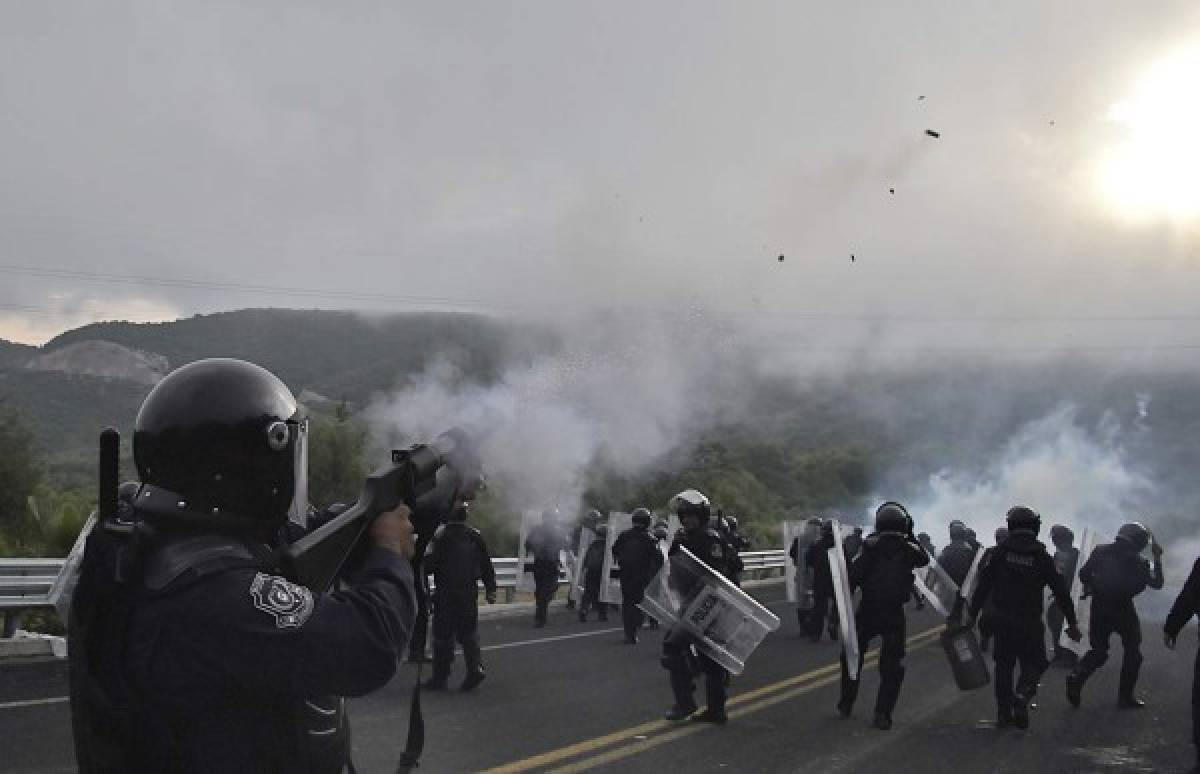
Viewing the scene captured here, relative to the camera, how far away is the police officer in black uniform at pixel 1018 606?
10.8 metres

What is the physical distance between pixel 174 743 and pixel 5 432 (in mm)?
23941

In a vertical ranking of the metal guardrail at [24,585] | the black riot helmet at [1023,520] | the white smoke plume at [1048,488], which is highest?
the black riot helmet at [1023,520]

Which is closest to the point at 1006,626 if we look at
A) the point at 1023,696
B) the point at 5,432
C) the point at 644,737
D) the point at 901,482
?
the point at 1023,696

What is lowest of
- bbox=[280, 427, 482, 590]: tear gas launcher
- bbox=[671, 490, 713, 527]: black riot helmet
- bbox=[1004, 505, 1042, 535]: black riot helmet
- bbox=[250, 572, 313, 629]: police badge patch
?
bbox=[1004, 505, 1042, 535]: black riot helmet

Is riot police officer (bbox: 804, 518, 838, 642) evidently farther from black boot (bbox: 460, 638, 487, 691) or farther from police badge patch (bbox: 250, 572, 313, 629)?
police badge patch (bbox: 250, 572, 313, 629)

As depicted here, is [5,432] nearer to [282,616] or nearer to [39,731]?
[39,731]

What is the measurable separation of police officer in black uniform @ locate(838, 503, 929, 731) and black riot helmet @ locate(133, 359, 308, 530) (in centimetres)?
893

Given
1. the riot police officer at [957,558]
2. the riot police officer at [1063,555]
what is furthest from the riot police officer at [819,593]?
the riot police officer at [1063,555]

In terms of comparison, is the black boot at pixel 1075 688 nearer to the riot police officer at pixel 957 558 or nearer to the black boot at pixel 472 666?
the black boot at pixel 472 666

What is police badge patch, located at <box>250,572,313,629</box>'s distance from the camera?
222 centimetres

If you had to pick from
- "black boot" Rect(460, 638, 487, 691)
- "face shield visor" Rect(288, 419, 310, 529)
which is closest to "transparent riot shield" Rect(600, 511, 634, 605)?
"black boot" Rect(460, 638, 487, 691)

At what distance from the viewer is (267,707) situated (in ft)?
7.49

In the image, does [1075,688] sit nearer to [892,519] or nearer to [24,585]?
[892,519]

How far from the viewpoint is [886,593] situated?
10719 millimetres
